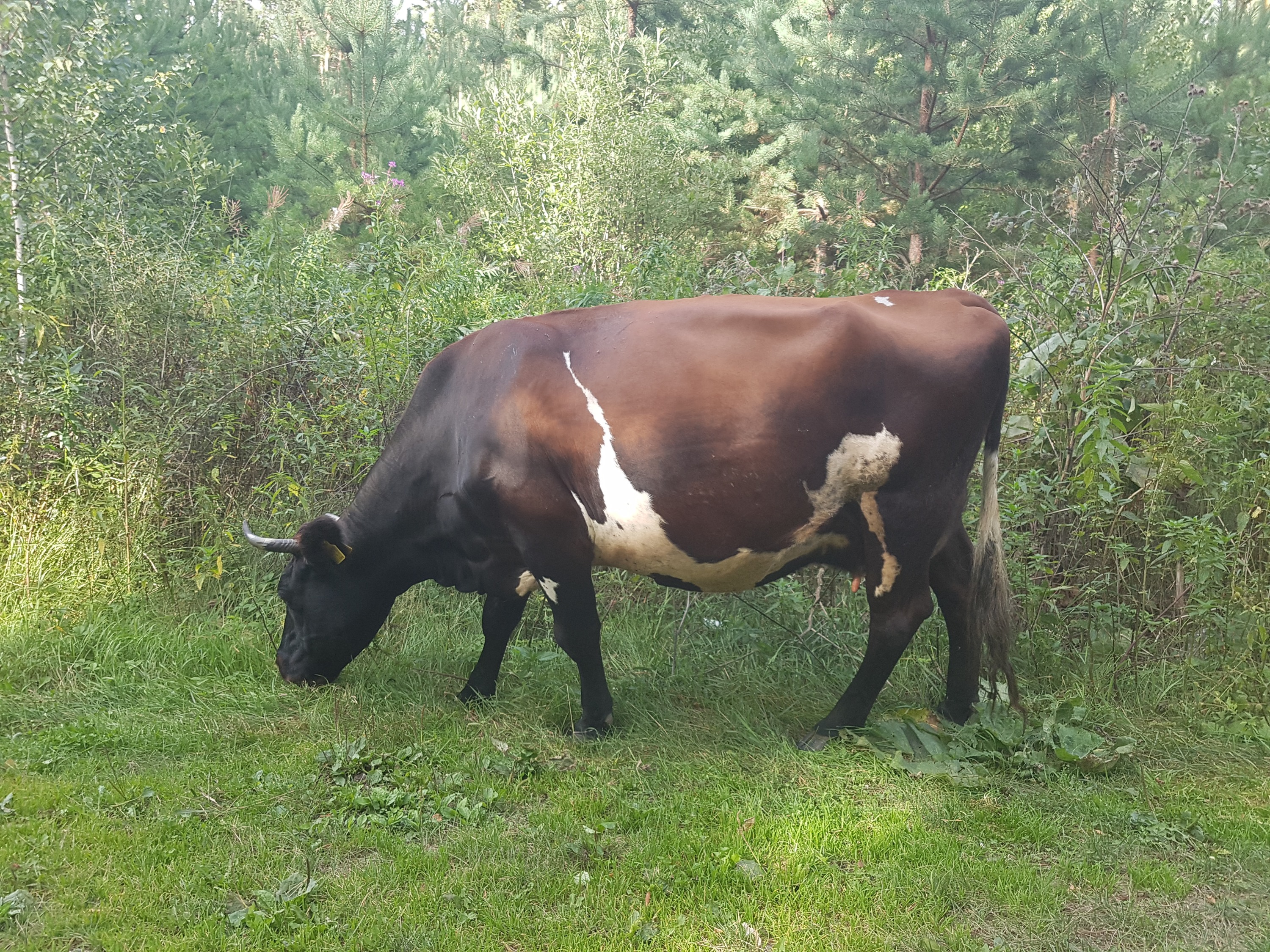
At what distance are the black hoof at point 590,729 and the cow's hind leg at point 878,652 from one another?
834 mm

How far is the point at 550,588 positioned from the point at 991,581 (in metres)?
1.86

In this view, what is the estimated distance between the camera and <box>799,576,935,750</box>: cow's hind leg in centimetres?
387

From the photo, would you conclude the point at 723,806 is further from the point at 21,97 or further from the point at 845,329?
the point at 21,97

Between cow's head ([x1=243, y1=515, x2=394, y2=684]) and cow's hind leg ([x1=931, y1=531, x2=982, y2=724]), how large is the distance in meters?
2.57

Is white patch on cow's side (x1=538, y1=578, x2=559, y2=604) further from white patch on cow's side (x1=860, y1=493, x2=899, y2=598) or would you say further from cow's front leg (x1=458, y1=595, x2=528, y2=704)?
white patch on cow's side (x1=860, y1=493, x2=899, y2=598)

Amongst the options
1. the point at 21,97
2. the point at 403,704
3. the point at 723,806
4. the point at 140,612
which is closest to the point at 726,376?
the point at 723,806

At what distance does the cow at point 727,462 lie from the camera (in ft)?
12.1

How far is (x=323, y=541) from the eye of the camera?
4.38m

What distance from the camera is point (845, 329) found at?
370 centimetres

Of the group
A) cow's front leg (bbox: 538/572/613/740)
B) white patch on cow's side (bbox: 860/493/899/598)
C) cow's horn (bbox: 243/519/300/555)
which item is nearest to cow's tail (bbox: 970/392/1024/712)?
white patch on cow's side (bbox: 860/493/899/598)

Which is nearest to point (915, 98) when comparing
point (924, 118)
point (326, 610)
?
point (924, 118)

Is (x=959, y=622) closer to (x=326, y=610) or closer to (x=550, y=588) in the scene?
(x=550, y=588)

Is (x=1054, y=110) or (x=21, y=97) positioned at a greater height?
(x=1054, y=110)

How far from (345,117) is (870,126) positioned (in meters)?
8.12
